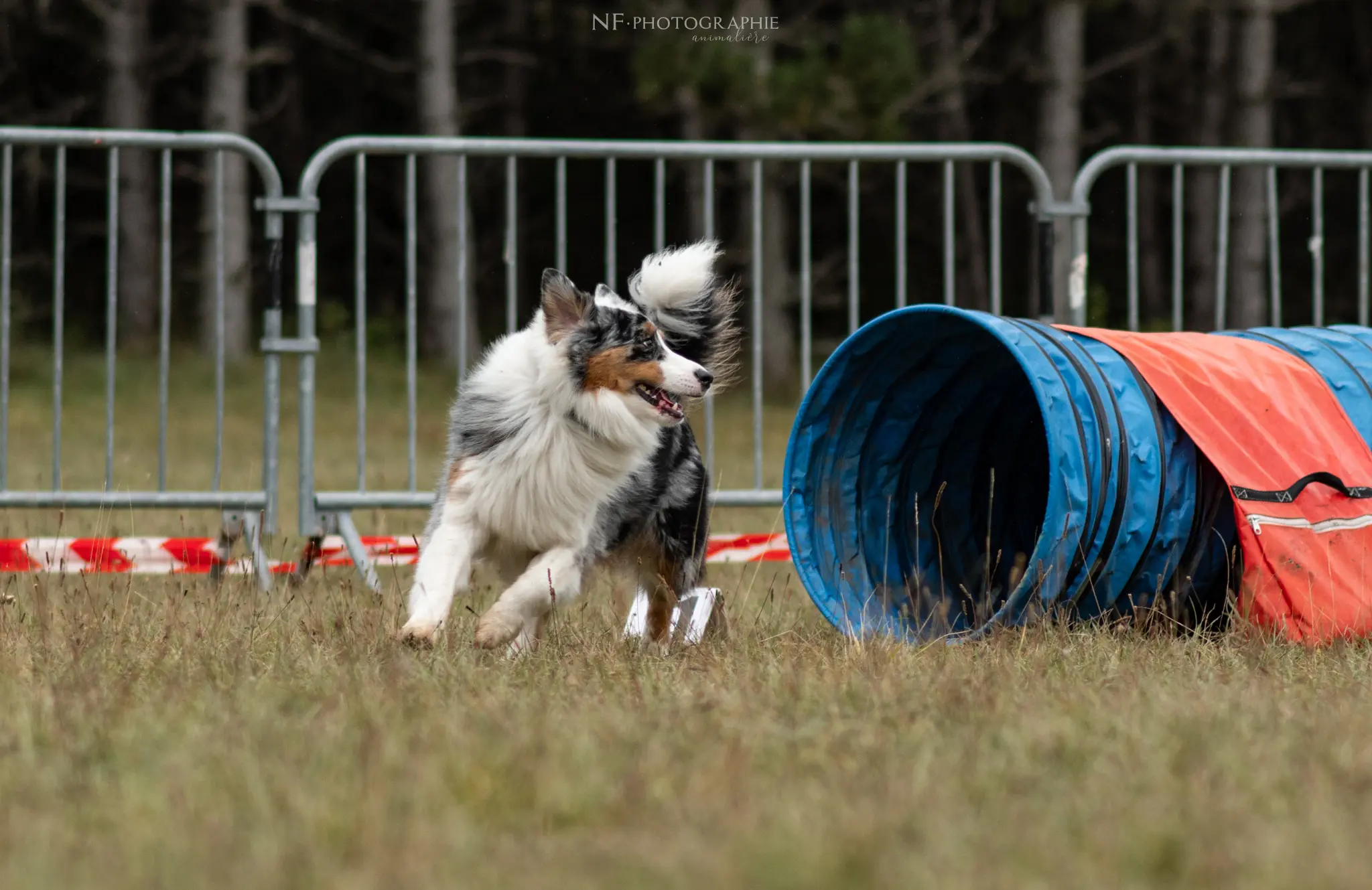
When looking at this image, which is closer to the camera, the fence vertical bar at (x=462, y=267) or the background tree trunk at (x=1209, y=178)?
the fence vertical bar at (x=462, y=267)

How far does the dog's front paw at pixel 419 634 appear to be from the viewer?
14.4 ft

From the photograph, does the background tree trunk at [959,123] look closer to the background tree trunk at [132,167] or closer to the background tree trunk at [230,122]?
the background tree trunk at [230,122]

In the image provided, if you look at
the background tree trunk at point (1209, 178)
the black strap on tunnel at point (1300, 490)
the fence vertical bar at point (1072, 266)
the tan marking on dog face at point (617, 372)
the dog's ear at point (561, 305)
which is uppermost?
the background tree trunk at point (1209, 178)

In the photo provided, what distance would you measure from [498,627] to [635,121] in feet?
67.7

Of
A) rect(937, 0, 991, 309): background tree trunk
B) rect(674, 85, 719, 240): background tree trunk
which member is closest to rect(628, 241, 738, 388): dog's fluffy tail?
rect(674, 85, 719, 240): background tree trunk

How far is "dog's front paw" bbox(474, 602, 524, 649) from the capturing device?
14.6ft

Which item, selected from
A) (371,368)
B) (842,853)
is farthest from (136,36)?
(842,853)

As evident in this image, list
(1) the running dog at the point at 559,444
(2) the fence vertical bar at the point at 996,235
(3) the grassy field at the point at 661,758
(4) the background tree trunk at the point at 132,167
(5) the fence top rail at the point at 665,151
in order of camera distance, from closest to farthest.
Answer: (3) the grassy field at the point at 661,758
(1) the running dog at the point at 559,444
(5) the fence top rail at the point at 665,151
(2) the fence vertical bar at the point at 996,235
(4) the background tree trunk at the point at 132,167

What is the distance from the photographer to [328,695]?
3.57 meters

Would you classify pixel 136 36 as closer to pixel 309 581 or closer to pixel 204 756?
pixel 309 581

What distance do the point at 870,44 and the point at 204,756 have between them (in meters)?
13.1

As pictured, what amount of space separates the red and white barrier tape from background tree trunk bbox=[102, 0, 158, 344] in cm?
1324

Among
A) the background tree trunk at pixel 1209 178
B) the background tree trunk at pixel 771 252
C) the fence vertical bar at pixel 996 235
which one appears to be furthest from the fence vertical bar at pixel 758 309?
the background tree trunk at pixel 1209 178

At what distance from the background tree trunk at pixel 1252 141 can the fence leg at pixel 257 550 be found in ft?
43.1
